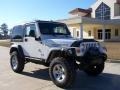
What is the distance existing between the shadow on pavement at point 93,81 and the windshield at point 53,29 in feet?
5.76

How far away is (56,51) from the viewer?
357 inches

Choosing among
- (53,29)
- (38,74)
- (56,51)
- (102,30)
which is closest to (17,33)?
(53,29)

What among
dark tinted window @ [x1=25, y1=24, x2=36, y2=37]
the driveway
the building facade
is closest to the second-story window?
the building facade

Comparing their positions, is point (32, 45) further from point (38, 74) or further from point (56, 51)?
point (56, 51)

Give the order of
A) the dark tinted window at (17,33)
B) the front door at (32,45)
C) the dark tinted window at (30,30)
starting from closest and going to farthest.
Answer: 1. the front door at (32,45)
2. the dark tinted window at (30,30)
3. the dark tinted window at (17,33)

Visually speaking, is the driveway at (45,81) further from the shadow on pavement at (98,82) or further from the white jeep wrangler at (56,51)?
the white jeep wrangler at (56,51)

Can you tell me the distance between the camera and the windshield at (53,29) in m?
10.4

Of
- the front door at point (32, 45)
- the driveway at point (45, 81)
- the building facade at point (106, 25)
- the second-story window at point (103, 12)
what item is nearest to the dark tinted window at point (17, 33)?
the front door at point (32, 45)

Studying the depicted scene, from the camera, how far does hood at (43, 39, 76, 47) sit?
8.77 metres

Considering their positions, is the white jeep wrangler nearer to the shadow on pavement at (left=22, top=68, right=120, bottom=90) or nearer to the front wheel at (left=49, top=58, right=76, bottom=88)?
the front wheel at (left=49, top=58, right=76, bottom=88)

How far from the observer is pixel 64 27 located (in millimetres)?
11312

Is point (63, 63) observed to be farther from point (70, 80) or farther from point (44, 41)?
point (44, 41)

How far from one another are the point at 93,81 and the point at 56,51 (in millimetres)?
1741

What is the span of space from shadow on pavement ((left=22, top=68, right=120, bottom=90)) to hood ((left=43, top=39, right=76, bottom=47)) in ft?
4.46
